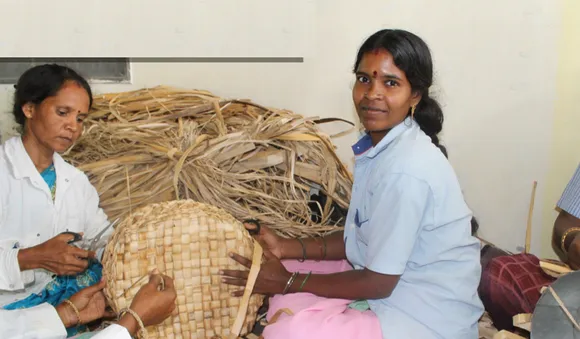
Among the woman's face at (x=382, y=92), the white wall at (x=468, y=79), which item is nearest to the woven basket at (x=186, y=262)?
the woman's face at (x=382, y=92)

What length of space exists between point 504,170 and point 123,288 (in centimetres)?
169

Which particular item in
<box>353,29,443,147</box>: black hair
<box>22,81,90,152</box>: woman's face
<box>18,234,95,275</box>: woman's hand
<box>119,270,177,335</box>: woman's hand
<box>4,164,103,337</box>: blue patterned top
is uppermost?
<box>353,29,443,147</box>: black hair

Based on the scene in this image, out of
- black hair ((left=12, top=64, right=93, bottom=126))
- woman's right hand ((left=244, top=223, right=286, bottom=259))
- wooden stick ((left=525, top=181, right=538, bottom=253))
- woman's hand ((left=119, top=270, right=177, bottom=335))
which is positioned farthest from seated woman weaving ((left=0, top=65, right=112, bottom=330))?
wooden stick ((left=525, top=181, right=538, bottom=253))

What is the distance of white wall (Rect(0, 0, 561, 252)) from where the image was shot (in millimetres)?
2320

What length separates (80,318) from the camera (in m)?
1.53

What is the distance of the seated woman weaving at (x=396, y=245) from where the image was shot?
4.74 feet

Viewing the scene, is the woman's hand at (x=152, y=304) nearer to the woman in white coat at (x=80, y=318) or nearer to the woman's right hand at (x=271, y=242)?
the woman in white coat at (x=80, y=318)

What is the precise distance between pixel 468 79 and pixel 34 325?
1858 mm

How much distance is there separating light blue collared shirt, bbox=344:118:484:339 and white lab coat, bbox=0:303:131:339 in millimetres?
672

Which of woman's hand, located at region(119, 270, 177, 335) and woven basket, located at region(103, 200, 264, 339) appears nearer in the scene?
woman's hand, located at region(119, 270, 177, 335)

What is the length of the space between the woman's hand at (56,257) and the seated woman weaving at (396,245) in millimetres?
403

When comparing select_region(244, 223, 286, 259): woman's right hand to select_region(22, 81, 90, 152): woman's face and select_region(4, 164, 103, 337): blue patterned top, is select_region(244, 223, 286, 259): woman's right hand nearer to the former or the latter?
select_region(4, 164, 103, 337): blue patterned top

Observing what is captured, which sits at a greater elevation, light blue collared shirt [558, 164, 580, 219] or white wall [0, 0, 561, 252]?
white wall [0, 0, 561, 252]

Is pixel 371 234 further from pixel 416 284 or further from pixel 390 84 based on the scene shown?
pixel 390 84
